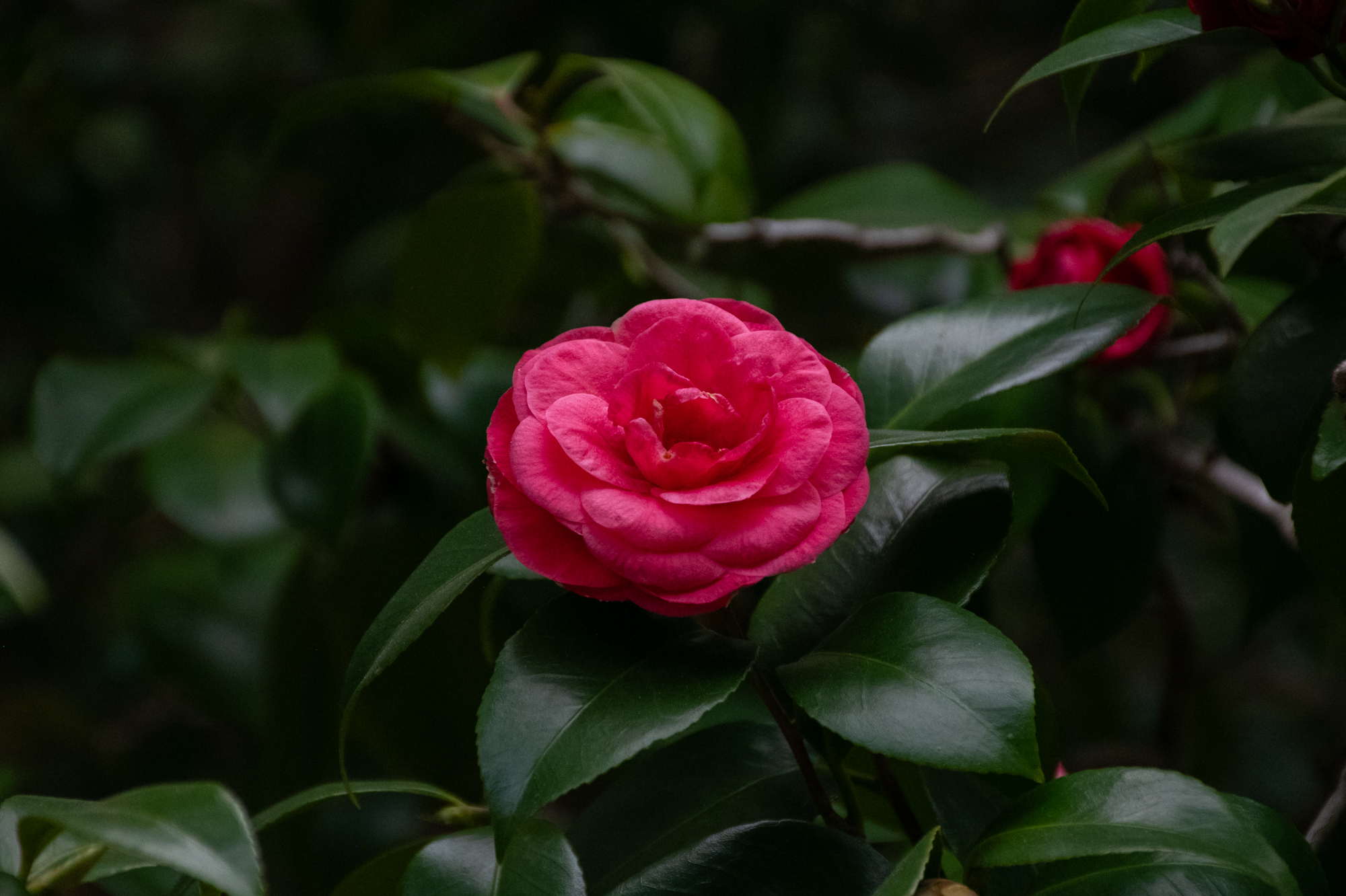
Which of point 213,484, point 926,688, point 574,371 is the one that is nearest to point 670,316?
point 574,371

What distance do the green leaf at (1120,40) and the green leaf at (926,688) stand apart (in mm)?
192

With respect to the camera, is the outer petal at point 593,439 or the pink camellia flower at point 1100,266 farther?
the pink camellia flower at point 1100,266

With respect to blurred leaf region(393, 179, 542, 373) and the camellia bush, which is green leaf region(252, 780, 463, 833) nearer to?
the camellia bush

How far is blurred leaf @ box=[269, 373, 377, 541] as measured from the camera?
696 mm

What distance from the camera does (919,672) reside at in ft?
1.06

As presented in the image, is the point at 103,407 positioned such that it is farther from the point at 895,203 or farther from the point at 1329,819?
the point at 1329,819

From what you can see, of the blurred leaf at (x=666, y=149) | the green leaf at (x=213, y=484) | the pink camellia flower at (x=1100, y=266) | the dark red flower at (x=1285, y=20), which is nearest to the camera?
the dark red flower at (x=1285, y=20)

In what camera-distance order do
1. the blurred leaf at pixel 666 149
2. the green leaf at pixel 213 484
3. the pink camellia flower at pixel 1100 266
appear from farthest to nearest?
1. the green leaf at pixel 213 484
2. the blurred leaf at pixel 666 149
3. the pink camellia flower at pixel 1100 266

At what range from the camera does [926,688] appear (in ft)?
1.04

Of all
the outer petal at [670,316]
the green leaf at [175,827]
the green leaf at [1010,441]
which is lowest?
the green leaf at [175,827]

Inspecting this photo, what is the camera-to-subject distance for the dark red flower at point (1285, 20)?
1.25 feet

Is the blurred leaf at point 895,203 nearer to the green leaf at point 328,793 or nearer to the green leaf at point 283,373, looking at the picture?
the green leaf at point 283,373

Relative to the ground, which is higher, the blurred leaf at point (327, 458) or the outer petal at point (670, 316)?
the outer petal at point (670, 316)

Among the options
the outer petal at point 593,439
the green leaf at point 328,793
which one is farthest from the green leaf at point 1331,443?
the green leaf at point 328,793
